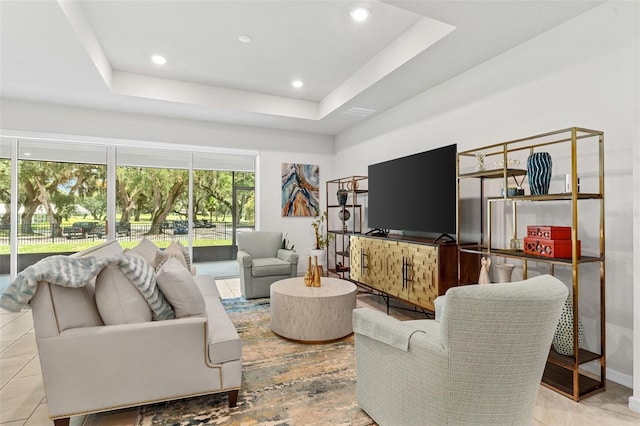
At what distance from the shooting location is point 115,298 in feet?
5.87

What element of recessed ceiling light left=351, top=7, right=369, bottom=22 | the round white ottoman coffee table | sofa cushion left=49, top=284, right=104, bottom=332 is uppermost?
recessed ceiling light left=351, top=7, right=369, bottom=22

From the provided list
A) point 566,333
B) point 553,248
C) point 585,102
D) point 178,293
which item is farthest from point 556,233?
point 178,293

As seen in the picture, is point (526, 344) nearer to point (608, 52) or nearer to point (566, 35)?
point (608, 52)

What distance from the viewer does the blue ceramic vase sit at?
7.60 ft

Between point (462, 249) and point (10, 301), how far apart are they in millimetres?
3146

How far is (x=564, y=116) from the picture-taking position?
8.33 ft

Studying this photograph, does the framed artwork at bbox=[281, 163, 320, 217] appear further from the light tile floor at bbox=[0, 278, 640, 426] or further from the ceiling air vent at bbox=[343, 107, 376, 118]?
the light tile floor at bbox=[0, 278, 640, 426]

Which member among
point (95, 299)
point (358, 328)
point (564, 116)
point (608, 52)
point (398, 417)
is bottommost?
point (398, 417)

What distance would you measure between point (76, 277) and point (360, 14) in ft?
9.44

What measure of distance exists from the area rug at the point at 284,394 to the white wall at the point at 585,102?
1.90 meters

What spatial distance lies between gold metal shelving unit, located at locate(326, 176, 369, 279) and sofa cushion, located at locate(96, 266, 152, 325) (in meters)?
3.26

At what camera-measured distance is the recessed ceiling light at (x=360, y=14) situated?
9.15ft

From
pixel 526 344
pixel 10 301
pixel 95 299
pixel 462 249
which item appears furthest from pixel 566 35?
pixel 10 301

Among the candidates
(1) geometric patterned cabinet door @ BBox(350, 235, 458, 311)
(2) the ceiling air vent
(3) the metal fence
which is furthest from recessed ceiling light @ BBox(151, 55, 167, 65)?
(1) geometric patterned cabinet door @ BBox(350, 235, 458, 311)
